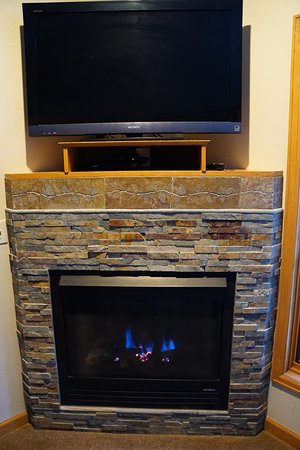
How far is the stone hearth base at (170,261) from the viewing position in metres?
1.47

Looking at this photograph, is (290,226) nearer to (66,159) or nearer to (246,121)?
(246,121)

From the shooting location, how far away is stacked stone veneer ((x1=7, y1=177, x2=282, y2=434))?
4.81 feet

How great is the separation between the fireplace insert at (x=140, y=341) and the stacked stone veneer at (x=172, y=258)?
0.18ft

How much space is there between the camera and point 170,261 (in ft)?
4.95

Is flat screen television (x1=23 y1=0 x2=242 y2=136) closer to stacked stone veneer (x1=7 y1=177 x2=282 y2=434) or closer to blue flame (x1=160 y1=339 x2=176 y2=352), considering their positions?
stacked stone veneer (x1=7 y1=177 x2=282 y2=434)

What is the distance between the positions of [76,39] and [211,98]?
663mm

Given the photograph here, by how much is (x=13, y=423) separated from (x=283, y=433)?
1445 mm

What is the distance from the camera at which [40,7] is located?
1.41m

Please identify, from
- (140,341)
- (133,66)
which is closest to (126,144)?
(133,66)

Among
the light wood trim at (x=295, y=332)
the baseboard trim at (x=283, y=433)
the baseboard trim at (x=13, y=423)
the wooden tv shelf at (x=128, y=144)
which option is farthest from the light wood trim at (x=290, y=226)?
the baseboard trim at (x=13, y=423)

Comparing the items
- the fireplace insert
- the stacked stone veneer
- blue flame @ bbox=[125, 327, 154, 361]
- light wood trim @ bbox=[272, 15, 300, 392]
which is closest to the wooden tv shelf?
the stacked stone veneer

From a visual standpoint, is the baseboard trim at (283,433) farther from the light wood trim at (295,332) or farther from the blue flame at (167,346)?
the blue flame at (167,346)

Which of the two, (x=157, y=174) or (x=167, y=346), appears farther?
(x=167, y=346)

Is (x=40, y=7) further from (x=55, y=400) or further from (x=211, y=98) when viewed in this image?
(x=55, y=400)
